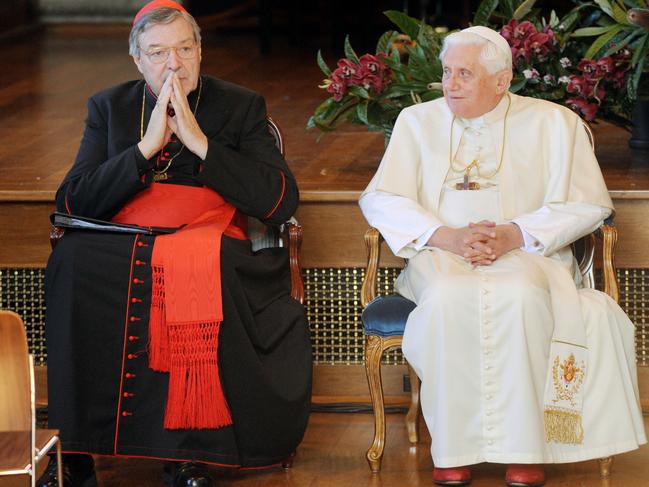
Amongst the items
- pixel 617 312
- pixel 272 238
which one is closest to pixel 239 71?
pixel 272 238

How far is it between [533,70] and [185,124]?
4.78 feet

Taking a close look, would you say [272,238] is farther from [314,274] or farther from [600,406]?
[600,406]

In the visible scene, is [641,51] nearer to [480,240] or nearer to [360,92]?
[360,92]

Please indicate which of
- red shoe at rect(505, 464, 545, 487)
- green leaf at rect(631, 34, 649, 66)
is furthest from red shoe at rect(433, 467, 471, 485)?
green leaf at rect(631, 34, 649, 66)

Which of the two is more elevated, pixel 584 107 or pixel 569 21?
pixel 569 21

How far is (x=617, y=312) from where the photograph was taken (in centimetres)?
408

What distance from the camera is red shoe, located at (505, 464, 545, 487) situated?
13.2 ft

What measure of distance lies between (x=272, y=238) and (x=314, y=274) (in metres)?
0.50

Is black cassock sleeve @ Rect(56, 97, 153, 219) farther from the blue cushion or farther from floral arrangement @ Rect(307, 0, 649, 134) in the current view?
floral arrangement @ Rect(307, 0, 649, 134)

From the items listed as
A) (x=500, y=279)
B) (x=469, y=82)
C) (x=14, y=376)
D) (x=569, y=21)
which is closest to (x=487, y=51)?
(x=469, y=82)

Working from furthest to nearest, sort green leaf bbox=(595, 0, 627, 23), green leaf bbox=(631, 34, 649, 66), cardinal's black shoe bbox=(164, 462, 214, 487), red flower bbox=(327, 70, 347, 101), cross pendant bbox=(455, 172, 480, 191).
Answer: green leaf bbox=(595, 0, 627, 23) → red flower bbox=(327, 70, 347, 101) → green leaf bbox=(631, 34, 649, 66) → cross pendant bbox=(455, 172, 480, 191) → cardinal's black shoe bbox=(164, 462, 214, 487)

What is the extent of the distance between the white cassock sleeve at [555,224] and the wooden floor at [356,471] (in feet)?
2.31

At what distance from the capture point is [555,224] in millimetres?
4176

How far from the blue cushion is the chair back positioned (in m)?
1.20
